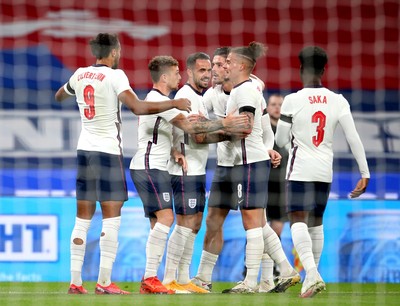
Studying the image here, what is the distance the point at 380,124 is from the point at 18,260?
16.9ft

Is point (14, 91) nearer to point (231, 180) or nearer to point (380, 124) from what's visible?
point (380, 124)

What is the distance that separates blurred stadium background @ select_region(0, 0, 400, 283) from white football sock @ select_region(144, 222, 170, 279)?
266 centimetres

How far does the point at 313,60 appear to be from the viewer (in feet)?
24.7

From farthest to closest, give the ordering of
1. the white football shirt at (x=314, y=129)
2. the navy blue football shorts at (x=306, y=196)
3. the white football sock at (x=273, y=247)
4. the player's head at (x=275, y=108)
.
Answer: the player's head at (x=275, y=108)
the white football sock at (x=273, y=247)
the white football shirt at (x=314, y=129)
the navy blue football shorts at (x=306, y=196)

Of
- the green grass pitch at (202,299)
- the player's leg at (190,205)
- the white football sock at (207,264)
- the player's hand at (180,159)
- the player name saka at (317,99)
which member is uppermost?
the player name saka at (317,99)

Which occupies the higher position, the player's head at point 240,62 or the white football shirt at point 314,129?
the player's head at point 240,62

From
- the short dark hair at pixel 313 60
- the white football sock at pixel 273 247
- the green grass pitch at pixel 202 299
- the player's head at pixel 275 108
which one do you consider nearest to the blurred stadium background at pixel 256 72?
the player's head at pixel 275 108

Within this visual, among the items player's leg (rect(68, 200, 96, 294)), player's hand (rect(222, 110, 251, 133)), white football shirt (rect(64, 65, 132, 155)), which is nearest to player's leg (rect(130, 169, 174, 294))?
white football shirt (rect(64, 65, 132, 155))

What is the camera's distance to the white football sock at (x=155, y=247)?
7.64 m

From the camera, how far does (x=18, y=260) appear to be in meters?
10.2

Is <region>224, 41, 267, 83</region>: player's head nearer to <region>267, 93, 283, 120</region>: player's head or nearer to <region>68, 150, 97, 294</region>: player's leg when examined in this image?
<region>68, 150, 97, 294</region>: player's leg

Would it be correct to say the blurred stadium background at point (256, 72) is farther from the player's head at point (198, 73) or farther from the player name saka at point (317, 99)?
the player name saka at point (317, 99)

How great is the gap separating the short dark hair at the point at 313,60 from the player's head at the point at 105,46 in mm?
1375

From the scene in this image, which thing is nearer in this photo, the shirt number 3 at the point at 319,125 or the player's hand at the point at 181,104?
the player's hand at the point at 181,104
